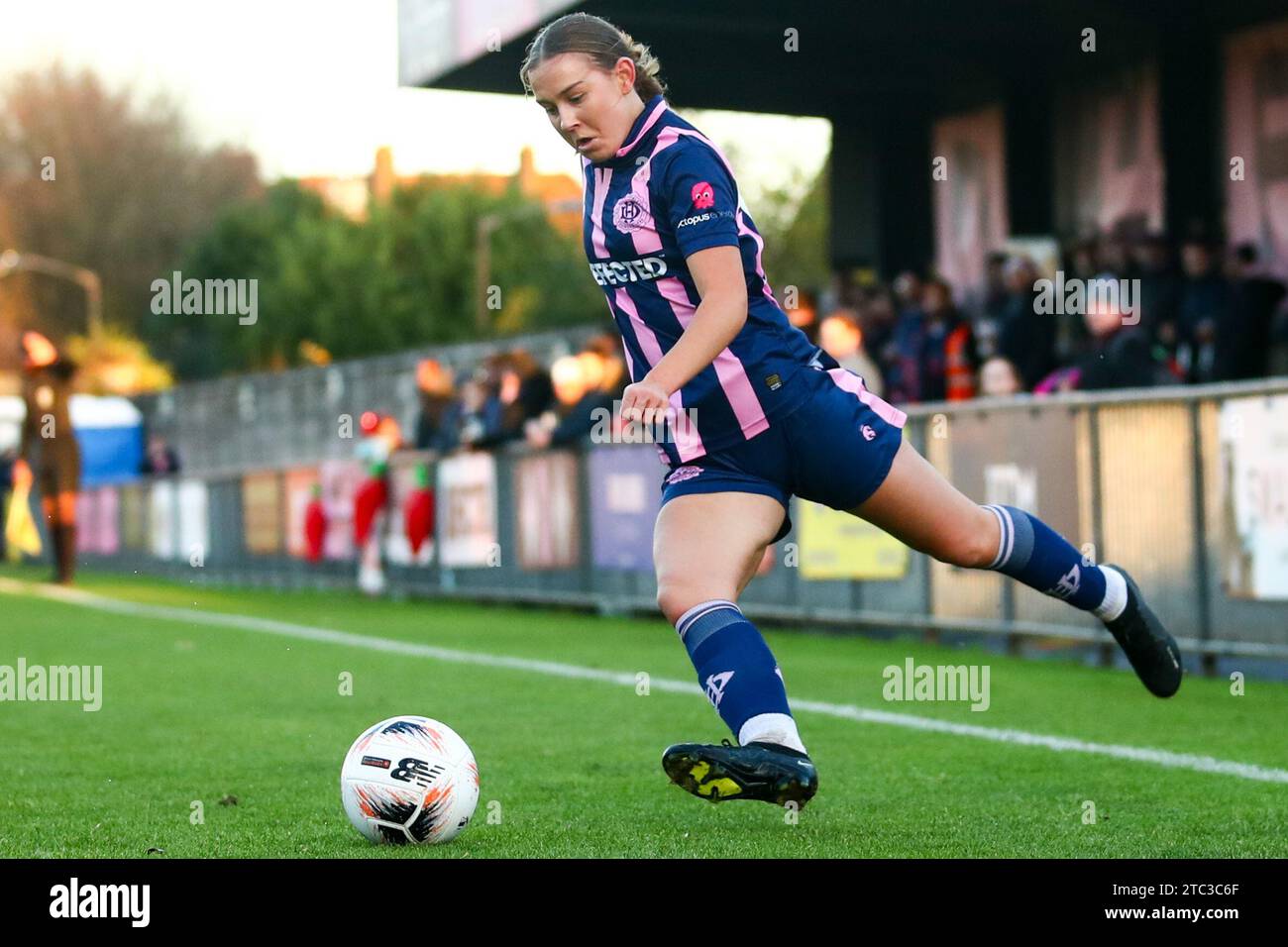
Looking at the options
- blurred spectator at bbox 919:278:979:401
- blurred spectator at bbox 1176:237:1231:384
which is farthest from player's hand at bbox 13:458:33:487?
blurred spectator at bbox 1176:237:1231:384

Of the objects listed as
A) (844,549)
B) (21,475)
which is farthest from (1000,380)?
(21,475)

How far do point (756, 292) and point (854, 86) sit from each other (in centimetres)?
1864

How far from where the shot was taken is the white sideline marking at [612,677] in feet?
23.0

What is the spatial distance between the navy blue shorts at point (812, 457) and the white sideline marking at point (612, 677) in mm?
1876

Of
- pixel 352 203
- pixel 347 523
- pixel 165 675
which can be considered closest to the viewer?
pixel 165 675

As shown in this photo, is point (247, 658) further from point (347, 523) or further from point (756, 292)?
point (347, 523)

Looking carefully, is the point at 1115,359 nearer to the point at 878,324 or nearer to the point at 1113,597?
the point at 878,324

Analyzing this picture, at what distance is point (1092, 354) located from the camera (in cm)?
1317

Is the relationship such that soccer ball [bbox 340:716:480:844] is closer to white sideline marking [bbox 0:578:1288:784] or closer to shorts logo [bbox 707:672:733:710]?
shorts logo [bbox 707:672:733:710]

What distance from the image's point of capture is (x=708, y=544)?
5.43m

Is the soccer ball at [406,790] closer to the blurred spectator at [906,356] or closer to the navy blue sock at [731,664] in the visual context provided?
the navy blue sock at [731,664]

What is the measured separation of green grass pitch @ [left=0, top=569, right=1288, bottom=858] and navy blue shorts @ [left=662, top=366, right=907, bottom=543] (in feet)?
2.95

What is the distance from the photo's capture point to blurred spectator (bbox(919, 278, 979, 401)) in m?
15.8
